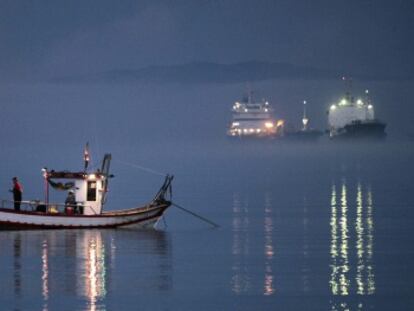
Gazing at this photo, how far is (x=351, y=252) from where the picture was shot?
4588 centimetres

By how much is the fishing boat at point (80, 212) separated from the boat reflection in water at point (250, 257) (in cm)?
Result: 406

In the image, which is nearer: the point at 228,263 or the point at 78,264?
the point at 78,264

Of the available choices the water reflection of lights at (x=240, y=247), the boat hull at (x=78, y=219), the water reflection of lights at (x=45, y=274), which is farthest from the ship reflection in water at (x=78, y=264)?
the water reflection of lights at (x=240, y=247)

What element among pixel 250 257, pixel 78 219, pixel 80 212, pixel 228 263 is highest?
pixel 80 212

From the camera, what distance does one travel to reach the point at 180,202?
245 ft

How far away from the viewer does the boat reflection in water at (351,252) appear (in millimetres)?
36000

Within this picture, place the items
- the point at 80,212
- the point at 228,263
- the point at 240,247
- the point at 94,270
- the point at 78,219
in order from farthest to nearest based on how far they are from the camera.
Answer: the point at 80,212 < the point at 78,219 < the point at 240,247 < the point at 228,263 < the point at 94,270

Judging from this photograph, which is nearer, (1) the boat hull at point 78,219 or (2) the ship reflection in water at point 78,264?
(2) the ship reflection in water at point 78,264

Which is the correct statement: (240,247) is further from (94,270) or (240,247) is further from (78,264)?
(94,270)

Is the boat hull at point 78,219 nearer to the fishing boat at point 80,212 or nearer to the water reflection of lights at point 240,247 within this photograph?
the fishing boat at point 80,212

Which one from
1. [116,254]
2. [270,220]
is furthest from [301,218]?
[116,254]

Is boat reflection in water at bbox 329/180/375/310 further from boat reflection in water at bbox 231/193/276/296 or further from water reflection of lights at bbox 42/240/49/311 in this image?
water reflection of lights at bbox 42/240/49/311

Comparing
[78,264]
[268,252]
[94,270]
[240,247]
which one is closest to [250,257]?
[268,252]

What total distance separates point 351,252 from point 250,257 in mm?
4007
